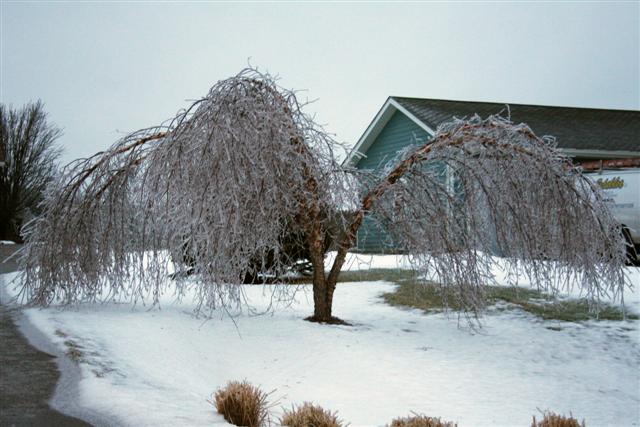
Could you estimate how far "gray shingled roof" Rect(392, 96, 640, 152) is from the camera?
18188 mm

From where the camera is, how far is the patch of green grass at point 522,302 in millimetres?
9711

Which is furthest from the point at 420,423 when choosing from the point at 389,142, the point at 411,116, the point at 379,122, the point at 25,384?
the point at 379,122

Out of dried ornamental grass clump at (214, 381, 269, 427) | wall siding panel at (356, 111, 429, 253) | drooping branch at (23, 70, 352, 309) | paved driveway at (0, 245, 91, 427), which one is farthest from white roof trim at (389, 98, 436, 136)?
dried ornamental grass clump at (214, 381, 269, 427)

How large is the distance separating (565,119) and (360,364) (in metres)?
16.4


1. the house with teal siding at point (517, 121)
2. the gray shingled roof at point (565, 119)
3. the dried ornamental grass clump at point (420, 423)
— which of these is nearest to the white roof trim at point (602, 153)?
the house with teal siding at point (517, 121)

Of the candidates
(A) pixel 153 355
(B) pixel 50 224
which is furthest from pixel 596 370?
(B) pixel 50 224

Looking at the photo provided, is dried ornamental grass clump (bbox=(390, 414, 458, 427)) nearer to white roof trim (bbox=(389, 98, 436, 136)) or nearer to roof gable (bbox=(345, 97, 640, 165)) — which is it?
roof gable (bbox=(345, 97, 640, 165))

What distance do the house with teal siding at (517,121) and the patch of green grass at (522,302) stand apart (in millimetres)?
5713

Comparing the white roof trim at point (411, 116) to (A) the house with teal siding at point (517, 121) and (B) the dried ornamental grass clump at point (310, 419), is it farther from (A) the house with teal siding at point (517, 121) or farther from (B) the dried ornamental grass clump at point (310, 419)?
(B) the dried ornamental grass clump at point (310, 419)

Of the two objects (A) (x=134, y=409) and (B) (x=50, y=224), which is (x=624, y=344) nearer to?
(A) (x=134, y=409)

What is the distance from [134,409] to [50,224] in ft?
16.6

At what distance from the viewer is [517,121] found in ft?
66.6

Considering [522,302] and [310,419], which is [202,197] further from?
[522,302]

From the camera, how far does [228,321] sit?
9.09 meters
